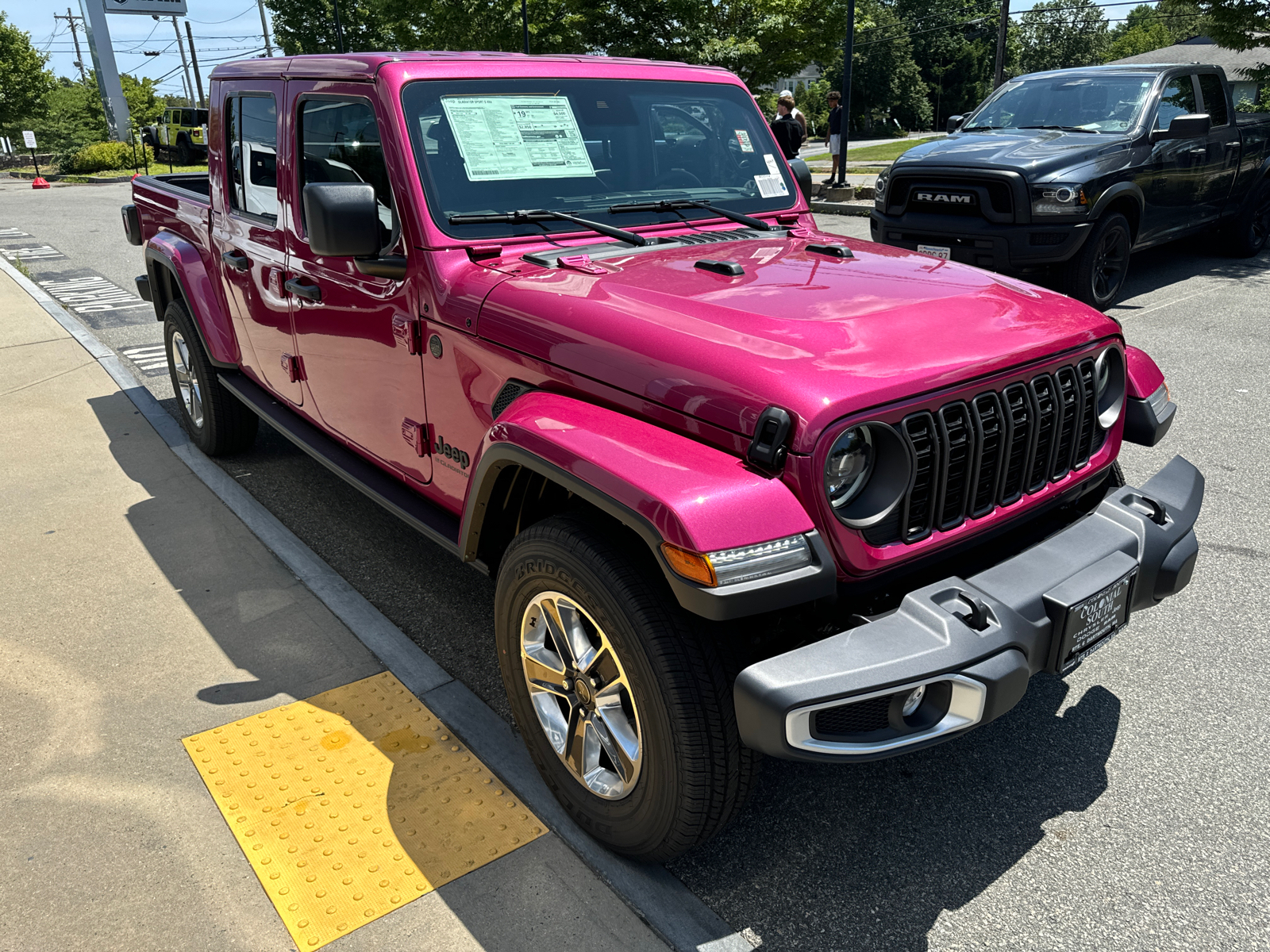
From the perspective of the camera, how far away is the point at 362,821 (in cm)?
260

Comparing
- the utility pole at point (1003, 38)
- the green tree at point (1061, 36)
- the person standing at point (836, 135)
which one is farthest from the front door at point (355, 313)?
the green tree at point (1061, 36)

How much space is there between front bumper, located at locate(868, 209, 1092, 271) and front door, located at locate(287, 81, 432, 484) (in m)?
5.12

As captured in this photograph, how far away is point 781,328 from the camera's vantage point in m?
2.28

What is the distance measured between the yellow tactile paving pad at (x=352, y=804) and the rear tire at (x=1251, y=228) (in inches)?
408

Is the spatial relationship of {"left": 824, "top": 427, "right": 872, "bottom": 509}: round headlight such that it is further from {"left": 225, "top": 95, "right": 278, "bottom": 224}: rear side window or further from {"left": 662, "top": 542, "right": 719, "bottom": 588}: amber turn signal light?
{"left": 225, "top": 95, "right": 278, "bottom": 224}: rear side window

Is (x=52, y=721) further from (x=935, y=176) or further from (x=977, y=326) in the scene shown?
(x=935, y=176)

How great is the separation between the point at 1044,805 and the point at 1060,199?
5.91m

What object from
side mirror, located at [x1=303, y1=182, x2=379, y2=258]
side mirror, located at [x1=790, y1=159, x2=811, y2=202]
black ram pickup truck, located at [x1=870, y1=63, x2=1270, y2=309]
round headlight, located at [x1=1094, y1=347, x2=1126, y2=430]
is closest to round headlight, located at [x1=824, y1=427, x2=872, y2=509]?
round headlight, located at [x1=1094, y1=347, x2=1126, y2=430]

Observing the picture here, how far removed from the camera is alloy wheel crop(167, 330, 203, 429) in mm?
5195

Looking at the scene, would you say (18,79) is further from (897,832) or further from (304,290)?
(897,832)

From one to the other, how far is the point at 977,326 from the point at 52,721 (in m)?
3.08

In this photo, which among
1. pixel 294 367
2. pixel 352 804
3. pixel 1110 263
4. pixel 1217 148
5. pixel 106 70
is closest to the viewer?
pixel 352 804

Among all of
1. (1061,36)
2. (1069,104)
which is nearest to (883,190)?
(1069,104)

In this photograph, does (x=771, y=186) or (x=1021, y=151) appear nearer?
(x=771, y=186)
